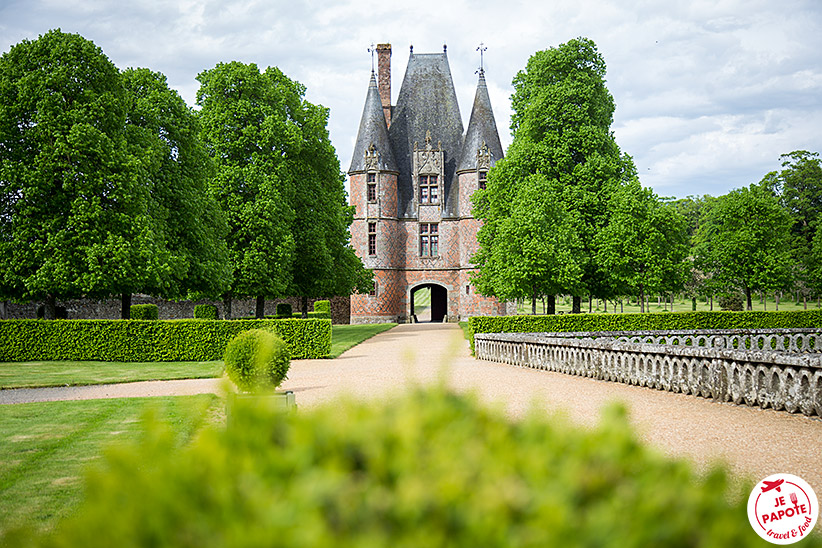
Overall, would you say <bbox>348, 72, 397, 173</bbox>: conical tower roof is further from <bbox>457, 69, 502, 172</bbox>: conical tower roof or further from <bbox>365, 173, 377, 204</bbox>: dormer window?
<bbox>457, 69, 502, 172</bbox>: conical tower roof

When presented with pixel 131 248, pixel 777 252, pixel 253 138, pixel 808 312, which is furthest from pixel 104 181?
pixel 777 252

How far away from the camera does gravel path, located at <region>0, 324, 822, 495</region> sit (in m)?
6.75

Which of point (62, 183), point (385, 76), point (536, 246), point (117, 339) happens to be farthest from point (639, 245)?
point (385, 76)

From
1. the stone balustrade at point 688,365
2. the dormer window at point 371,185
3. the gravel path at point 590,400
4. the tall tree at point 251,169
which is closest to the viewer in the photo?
the gravel path at point 590,400

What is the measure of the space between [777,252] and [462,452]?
4073 centimetres

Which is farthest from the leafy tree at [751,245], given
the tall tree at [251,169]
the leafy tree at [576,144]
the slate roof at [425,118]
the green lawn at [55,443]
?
the green lawn at [55,443]

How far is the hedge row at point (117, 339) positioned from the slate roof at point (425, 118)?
29462 millimetres

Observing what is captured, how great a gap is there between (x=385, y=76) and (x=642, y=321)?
1342 inches

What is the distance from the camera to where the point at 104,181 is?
20469 millimetres

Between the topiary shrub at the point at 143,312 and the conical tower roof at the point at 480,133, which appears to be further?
the conical tower roof at the point at 480,133

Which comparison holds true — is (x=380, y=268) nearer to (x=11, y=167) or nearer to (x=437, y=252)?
(x=437, y=252)

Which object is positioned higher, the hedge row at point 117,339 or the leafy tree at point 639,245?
the leafy tree at point 639,245

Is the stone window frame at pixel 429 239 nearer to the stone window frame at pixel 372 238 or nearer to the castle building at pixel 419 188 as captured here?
the castle building at pixel 419 188

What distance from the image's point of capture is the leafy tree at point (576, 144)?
2805 centimetres
